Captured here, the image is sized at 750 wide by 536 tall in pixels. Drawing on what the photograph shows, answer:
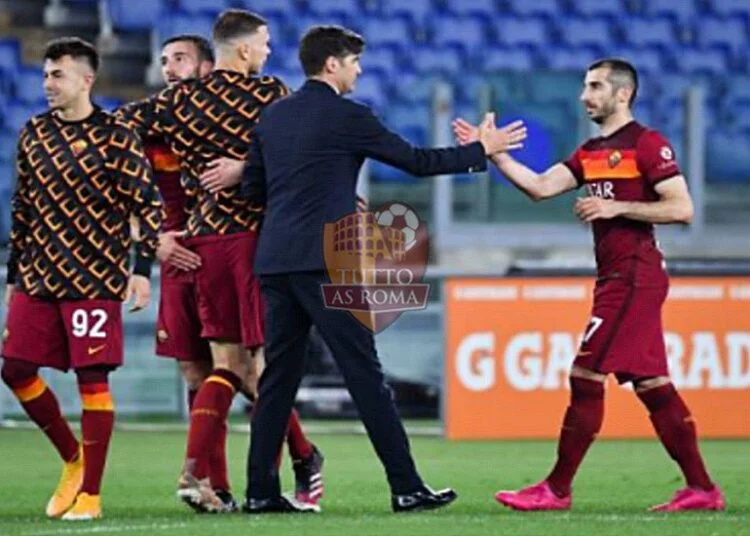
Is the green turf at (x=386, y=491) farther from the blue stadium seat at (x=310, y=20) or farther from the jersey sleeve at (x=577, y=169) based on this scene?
the blue stadium seat at (x=310, y=20)

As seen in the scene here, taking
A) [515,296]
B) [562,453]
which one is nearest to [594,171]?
[562,453]

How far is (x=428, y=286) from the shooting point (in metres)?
13.6

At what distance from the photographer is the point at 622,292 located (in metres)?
7.88

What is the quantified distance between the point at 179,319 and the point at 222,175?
693 millimetres

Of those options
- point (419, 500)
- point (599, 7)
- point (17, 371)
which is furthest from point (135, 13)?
point (419, 500)

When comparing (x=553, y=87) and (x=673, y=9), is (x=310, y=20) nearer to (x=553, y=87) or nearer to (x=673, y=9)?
(x=673, y=9)

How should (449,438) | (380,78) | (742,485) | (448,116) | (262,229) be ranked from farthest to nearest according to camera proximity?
(380,78) < (448,116) < (449,438) < (742,485) < (262,229)

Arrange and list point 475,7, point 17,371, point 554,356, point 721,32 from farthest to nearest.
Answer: point 721,32 → point 475,7 → point 554,356 → point 17,371

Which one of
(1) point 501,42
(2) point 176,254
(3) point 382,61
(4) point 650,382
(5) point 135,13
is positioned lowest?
(4) point 650,382

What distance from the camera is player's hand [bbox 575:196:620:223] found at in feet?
25.4

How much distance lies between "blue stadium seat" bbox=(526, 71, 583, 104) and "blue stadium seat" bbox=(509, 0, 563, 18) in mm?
3080

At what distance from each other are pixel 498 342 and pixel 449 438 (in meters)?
0.66

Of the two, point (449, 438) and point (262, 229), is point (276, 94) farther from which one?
point (449, 438)

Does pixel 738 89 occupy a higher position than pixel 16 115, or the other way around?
pixel 738 89
